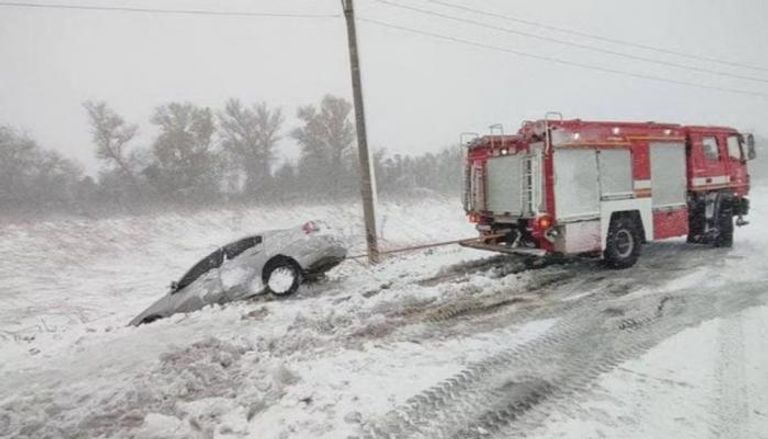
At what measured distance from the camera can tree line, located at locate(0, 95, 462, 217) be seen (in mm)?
23000

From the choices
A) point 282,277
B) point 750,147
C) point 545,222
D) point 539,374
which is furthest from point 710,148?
point 282,277

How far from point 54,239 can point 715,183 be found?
68.1 ft

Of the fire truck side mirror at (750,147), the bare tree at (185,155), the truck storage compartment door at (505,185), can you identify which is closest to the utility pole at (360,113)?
the truck storage compartment door at (505,185)

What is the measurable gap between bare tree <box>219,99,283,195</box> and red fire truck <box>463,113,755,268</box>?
60.9 feet

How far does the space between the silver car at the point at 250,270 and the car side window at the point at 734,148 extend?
10.3 m

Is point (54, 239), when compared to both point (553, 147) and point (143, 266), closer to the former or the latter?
point (143, 266)

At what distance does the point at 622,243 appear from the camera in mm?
10383

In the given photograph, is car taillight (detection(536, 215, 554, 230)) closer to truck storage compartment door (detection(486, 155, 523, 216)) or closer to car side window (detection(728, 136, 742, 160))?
truck storage compartment door (detection(486, 155, 523, 216))

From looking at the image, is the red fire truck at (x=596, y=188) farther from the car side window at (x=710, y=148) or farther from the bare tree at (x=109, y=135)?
the bare tree at (x=109, y=135)

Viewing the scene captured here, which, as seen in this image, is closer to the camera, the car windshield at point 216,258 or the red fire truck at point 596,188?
the car windshield at point 216,258

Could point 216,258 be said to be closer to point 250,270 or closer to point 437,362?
point 250,270

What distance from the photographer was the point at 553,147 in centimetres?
938

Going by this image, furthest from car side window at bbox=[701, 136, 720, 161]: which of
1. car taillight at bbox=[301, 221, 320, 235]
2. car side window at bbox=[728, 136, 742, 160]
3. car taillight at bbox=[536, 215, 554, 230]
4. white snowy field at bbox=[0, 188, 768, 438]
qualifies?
car taillight at bbox=[301, 221, 320, 235]

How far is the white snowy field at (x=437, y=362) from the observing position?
4059mm
